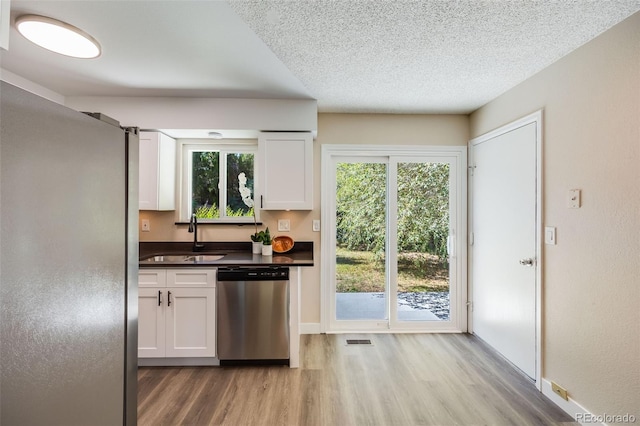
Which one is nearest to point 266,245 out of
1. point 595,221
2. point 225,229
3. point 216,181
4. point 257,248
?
point 257,248

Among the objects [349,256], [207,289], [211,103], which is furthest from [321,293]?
[211,103]

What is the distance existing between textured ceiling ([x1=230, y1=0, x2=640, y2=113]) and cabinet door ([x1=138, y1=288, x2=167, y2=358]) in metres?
2.10

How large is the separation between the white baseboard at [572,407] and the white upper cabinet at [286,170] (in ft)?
7.48

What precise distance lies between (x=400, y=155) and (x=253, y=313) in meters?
2.19

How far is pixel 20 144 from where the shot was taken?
22.2 inches

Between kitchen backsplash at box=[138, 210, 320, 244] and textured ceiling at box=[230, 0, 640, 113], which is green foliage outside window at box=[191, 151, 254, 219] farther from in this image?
textured ceiling at box=[230, 0, 640, 113]

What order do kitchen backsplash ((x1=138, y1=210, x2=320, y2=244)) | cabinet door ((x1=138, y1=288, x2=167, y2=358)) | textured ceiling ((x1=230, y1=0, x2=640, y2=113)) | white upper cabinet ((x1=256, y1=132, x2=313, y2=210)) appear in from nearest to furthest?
textured ceiling ((x1=230, y1=0, x2=640, y2=113)), cabinet door ((x1=138, y1=288, x2=167, y2=358)), white upper cabinet ((x1=256, y1=132, x2=313, y2=210)), kitchen backsplash ((x1=138, y1=210, x2=320, y2=244))

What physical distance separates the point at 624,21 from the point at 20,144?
2.61 m

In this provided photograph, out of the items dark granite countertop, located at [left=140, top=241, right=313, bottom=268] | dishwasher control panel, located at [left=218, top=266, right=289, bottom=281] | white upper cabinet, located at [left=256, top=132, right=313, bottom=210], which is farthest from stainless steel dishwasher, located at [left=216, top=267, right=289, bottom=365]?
white upper cabinet, located at [left=256, top=132, right=313, bottom=210]

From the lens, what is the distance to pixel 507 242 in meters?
2.64

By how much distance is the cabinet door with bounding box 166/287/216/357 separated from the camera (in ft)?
8.23

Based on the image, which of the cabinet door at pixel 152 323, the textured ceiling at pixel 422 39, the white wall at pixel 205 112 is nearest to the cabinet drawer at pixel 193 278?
the cabinet door at pixel 152 323

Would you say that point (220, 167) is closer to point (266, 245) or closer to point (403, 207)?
point (266, 245)

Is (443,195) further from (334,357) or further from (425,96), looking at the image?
(334,357)
